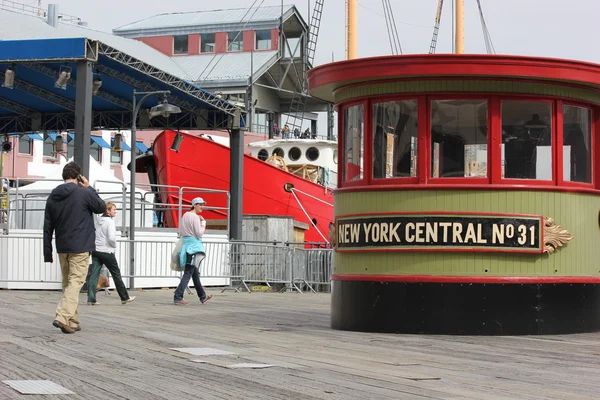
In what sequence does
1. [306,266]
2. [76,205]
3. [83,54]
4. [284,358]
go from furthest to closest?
[306,266]
[83,54]
[76,205]
[284,358]

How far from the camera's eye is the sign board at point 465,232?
12617 millimetres

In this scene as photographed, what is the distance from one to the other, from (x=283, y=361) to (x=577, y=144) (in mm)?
5339

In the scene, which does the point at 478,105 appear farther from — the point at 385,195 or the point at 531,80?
the point at 385,195

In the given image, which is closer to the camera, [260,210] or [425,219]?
[425,219]

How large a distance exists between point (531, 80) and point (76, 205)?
5080 mm

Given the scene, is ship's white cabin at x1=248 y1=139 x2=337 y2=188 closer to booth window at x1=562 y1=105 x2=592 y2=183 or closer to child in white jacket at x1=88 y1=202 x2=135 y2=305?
child in white jacket at x1=88 y1=202 x2=135 y2=305

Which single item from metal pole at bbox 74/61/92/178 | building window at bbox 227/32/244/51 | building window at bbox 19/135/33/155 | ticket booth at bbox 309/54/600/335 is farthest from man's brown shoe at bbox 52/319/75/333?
building window at bbox 227/32/244/51

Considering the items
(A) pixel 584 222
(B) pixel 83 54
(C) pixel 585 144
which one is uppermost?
(B) pixel 83 54

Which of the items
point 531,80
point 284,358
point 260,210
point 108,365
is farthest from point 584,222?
point 260,210

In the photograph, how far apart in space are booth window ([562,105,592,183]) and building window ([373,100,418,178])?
1692mm

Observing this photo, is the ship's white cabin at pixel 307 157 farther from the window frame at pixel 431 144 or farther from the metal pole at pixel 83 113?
the window frame at pixel 431 144

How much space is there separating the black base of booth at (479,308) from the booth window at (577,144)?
49.6 inches

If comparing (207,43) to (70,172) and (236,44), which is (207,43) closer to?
(236,44)

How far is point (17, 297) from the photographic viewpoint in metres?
21.3
